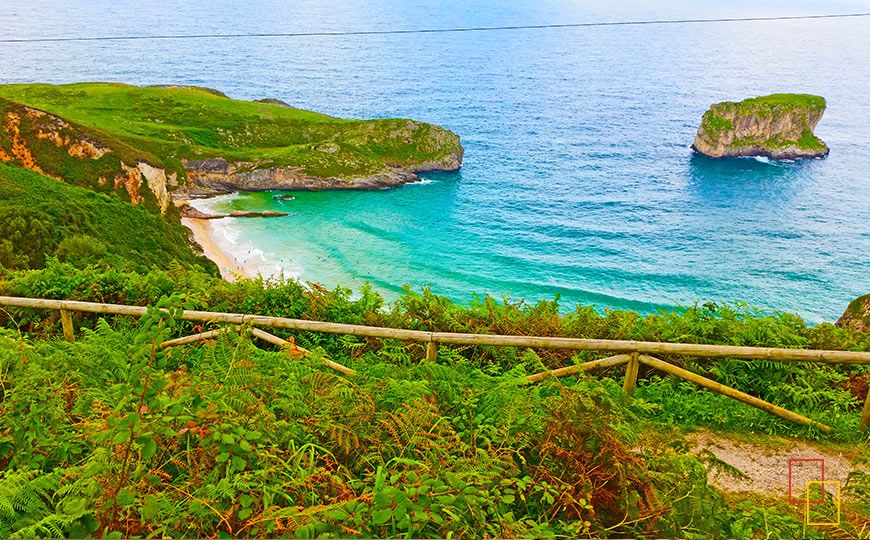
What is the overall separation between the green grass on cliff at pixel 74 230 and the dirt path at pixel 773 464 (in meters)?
13.9

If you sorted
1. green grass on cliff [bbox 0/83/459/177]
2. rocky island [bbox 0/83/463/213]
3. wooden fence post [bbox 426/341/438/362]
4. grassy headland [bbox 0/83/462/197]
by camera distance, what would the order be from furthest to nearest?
green grass on cliff [bbox 0/83/459/177] → grassy headland [bbox 0/83/462/197] → rocky island [bbox 0/83/463/213] → wooden fence post [bbox 426/341/438/362]

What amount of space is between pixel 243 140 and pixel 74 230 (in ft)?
199

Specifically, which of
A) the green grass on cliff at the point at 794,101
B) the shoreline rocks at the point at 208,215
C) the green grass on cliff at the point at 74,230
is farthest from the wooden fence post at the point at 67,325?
the green grass on cliff at the point at 794,101

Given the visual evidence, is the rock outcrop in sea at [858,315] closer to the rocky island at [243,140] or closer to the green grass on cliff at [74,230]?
the green grass on cliff at [74,230]

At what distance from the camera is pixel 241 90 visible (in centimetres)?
12912

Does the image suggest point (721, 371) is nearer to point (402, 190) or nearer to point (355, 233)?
point (355, 233)

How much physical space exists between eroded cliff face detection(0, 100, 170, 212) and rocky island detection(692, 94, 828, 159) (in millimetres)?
81677

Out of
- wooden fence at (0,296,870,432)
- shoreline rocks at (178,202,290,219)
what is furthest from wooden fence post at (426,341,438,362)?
shoreline rocks at (178,202,290,219)

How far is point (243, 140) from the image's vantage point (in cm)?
7844

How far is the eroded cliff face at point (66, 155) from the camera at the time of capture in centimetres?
3619

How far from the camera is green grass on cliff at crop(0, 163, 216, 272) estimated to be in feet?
58.3

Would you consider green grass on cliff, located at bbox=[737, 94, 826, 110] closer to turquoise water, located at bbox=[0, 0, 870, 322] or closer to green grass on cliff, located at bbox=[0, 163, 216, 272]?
turquoise water, located at bbox=[0, 0, 870, 322]

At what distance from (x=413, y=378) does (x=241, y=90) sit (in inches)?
5433

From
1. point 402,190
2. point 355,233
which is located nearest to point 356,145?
point 402,190
